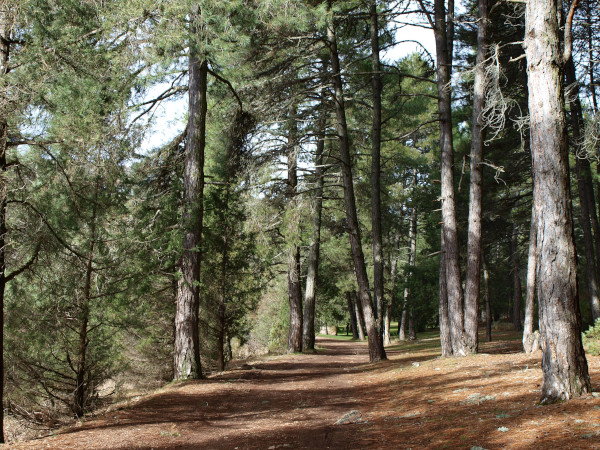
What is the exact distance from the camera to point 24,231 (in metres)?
6.83

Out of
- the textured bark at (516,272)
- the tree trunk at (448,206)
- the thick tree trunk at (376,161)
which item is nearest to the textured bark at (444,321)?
the tree trunk at (448,206)

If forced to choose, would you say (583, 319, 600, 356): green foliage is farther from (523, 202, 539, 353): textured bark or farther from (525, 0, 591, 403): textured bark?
(525, 0, 591, 403): textured bark

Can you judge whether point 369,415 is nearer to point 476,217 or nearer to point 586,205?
point 476,217

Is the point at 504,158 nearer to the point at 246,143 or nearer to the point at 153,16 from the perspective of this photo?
the point at 246,143

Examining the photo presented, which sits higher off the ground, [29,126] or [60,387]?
[29,126]

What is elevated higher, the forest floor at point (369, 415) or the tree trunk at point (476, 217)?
the tree trunk at point (476, 217)

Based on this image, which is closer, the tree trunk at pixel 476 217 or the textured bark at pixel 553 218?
the textured bark at pixel 553 218

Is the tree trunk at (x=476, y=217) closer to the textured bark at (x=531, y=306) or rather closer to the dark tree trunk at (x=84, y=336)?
the textured bark at (x=531, y=306)

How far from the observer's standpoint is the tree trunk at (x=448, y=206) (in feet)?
36.7

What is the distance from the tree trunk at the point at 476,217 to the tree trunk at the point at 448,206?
0.20 metres

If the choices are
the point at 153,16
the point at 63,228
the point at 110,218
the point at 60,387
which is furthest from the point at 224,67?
the point at 60,387

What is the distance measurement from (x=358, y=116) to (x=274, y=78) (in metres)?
5.51

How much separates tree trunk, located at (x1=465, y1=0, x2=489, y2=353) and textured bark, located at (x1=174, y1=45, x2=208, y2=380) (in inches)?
245

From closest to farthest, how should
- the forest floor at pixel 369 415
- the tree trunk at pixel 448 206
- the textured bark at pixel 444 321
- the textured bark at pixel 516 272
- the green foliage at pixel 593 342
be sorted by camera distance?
the forest floor at pixel 369 415 < the green foliage at pixel 593 342 < the tree trunk at pixel 448 206 < the textured bark at pixel 444 321 < the textured bark at pixel 516 272
